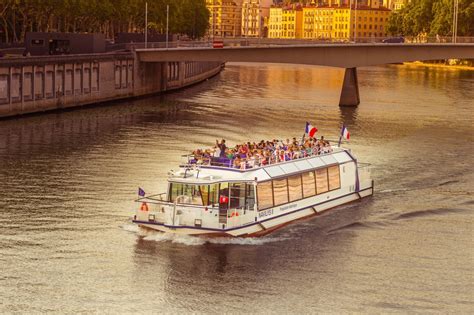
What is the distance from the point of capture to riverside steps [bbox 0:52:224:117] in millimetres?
83625

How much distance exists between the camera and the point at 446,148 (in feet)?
232

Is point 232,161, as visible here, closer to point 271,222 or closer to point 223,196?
point 223,196

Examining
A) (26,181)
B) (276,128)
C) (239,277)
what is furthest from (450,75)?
(239,277)

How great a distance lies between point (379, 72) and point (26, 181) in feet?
402

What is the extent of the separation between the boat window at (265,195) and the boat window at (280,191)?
1.13 ft

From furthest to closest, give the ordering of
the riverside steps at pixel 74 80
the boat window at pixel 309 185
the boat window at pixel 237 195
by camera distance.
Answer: the riverside steps at pixel 74 80 → the boat window at pixel 309 185 → the boat window at pixel 237 195

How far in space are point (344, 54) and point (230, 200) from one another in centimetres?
6055

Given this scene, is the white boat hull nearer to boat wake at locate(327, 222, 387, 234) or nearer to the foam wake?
the foam wake

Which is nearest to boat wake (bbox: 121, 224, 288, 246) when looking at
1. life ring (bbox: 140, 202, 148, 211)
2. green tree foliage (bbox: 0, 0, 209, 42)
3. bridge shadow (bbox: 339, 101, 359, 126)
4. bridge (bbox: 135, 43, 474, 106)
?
life ring (bbox: 140, 202, 148, 211)

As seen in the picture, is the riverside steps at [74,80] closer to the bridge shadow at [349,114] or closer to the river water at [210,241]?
the river water at [210,241]

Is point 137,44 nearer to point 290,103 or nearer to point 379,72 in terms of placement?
point 290,103

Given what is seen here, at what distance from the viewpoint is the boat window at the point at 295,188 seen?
46594mm

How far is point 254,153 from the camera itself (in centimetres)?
4656

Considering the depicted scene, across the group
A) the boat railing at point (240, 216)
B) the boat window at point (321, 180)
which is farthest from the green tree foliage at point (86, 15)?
the boat railing at point (240, 216)
